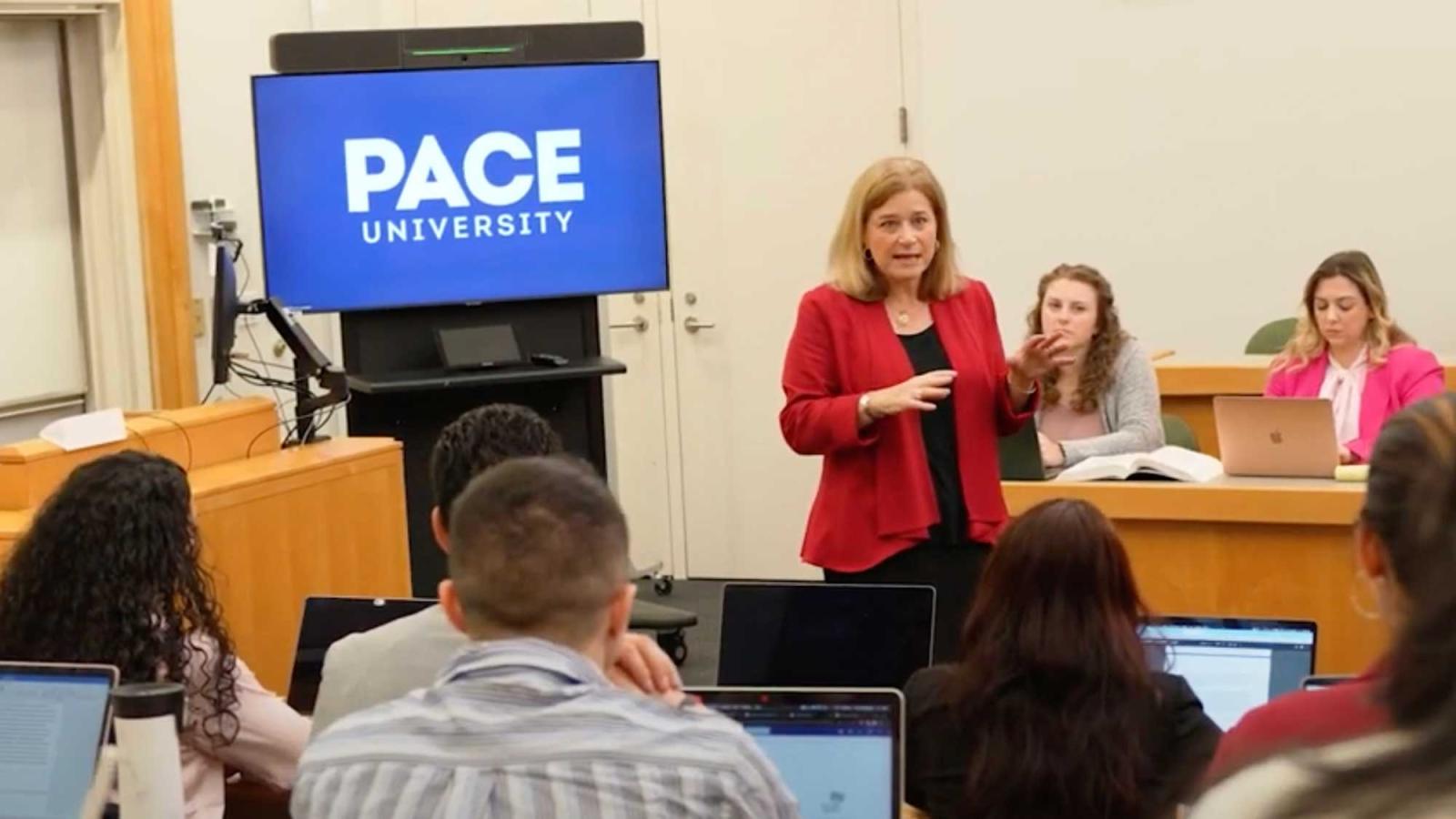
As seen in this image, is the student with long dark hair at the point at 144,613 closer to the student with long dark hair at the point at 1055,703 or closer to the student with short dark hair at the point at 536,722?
the student with long dark hair at the point at 1055,703

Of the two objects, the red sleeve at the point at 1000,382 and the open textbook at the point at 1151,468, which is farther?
the open textbook at the point at 1151,468

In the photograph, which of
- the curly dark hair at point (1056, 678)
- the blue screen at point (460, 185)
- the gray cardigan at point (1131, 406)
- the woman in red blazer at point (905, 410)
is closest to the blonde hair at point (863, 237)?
the woman in red blazer at point (905, 410)

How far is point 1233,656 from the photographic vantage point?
10.2 ft

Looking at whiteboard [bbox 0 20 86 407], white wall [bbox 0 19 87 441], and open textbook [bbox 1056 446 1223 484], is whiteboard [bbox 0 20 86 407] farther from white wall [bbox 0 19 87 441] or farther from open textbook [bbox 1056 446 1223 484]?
open textbook [bbox 1056 446 1223 484]

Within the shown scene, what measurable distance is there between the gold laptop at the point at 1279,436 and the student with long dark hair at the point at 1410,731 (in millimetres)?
3597

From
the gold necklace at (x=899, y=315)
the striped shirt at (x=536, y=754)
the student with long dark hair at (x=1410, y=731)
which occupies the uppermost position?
the gold necklace at (x=899, y=315)

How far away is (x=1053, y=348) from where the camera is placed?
3.96 metres

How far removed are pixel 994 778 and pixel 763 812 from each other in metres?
0.90

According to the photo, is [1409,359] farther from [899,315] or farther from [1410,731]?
[1410,731]

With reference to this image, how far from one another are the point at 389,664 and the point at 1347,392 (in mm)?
3960

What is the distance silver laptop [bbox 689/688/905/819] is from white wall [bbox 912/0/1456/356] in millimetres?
5335

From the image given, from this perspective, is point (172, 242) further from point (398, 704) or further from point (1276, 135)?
point (398, 704)

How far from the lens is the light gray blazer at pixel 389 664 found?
2600 mm

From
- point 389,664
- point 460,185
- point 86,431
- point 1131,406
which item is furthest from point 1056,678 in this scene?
point 460,185
